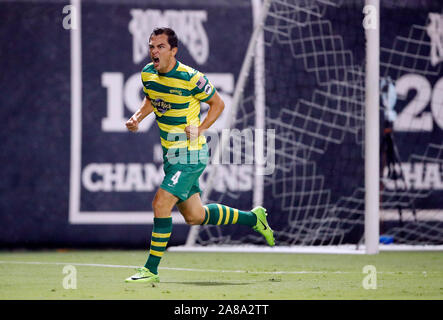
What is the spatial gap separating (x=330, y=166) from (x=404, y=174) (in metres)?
0.85

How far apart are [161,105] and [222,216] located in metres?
1.02

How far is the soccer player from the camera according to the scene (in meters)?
6.21

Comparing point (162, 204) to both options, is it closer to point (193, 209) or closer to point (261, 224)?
point (193, 209)

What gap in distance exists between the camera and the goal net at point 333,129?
32.6ft

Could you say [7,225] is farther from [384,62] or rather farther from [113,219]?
[384,62]

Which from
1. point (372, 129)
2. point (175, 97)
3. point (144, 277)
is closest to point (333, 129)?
point (372, 129)

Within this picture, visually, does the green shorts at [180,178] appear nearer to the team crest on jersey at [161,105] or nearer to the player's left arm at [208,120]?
the player's left arm at [208,120]

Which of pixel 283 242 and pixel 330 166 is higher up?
pixel 330 166

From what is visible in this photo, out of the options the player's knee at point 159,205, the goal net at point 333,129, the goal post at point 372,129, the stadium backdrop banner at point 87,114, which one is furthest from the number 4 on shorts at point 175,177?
the stadium backdrop banner at point 87,114

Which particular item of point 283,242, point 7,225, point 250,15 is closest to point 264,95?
point 250,15

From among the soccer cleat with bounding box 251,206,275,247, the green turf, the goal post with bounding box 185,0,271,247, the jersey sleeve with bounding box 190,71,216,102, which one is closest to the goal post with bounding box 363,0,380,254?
the green turf

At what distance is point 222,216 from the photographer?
6836 millimetres

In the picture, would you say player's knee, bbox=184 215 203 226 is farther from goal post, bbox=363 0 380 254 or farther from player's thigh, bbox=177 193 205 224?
goal post, bbox=363 0 380 254

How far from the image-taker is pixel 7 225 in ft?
32.1
